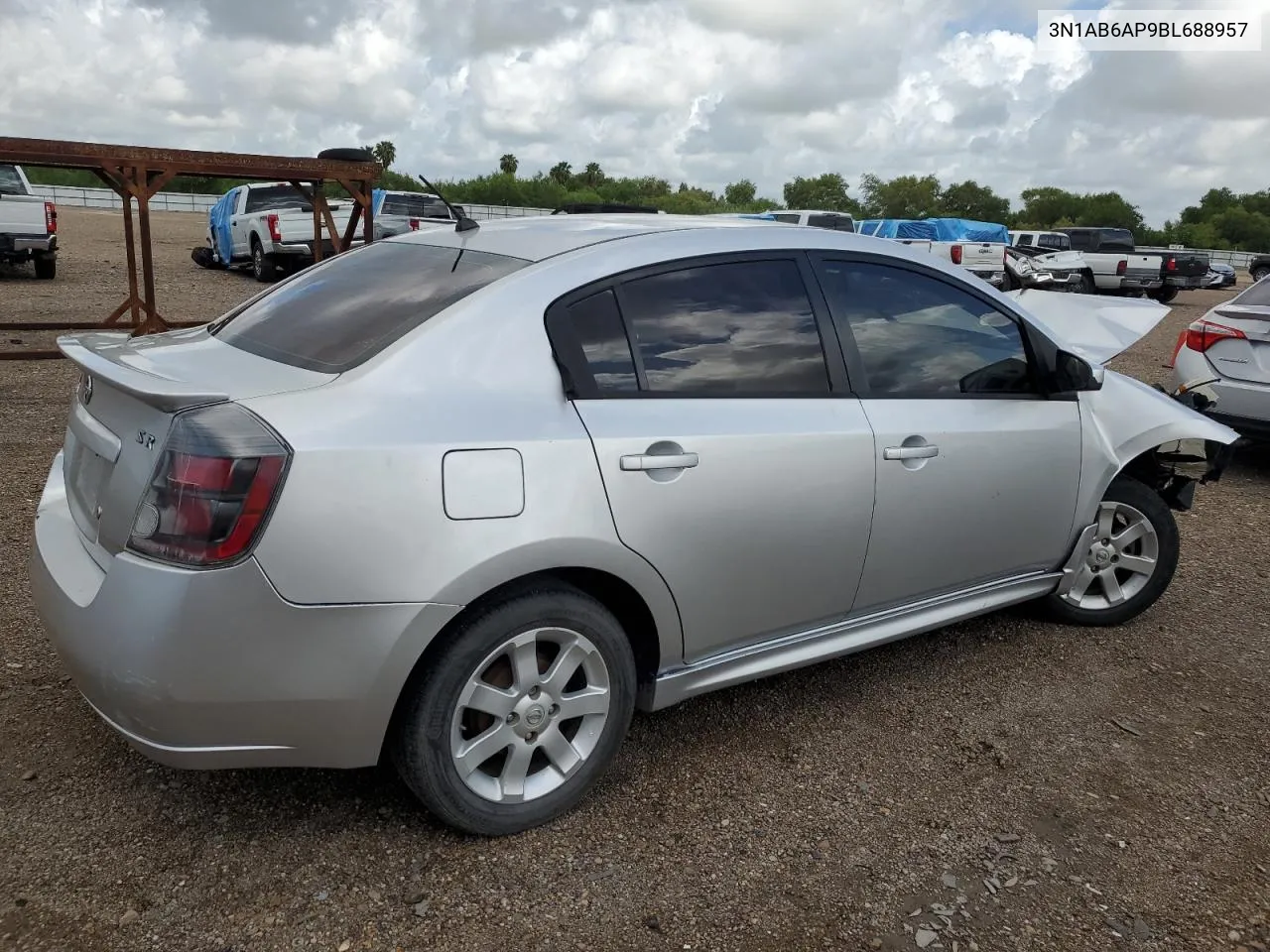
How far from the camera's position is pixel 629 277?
287 cm

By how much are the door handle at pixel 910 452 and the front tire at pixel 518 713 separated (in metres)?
1.06

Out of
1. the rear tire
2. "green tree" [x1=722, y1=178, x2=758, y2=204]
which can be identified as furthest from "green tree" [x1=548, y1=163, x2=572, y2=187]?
the rear tire

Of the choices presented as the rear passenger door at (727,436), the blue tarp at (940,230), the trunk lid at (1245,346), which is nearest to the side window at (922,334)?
the rear passenger door at (727,436)

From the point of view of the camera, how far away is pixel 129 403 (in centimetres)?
252

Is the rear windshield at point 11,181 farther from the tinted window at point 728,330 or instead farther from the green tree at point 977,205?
the green tree at point 977,205

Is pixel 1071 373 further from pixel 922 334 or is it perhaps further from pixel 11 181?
pixel 11 181

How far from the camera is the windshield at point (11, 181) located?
1662cm

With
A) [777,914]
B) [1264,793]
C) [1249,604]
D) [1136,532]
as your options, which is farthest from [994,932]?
[1249,604]

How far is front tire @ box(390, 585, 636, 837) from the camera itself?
2.50 meters

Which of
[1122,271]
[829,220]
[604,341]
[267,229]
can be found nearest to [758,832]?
[604,341]

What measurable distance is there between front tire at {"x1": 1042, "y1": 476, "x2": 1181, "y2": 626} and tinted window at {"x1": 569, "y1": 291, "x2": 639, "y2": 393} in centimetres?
234

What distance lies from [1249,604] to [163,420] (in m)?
4.64

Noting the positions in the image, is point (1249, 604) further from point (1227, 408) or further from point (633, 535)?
point (633, 535)

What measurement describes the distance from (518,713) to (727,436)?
3.10 ft
